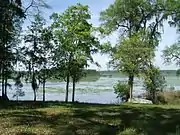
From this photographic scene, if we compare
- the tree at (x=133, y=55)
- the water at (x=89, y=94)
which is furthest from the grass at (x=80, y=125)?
the water at (x=89, y=94)

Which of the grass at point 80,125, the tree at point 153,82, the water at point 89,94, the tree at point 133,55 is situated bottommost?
the water at point 89,94

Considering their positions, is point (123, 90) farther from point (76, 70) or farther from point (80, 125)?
point (80, 125)

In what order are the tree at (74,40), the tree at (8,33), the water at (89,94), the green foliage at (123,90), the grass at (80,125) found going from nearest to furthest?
the grass at (80,125), the tree at (8,33), the tree at (74,40), the green foliage at (123,90), the water at (89,94)

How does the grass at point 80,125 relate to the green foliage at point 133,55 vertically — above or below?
below

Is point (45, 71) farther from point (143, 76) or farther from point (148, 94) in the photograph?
point (148, 94)

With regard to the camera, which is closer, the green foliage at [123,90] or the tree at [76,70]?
the tree at [76,70]

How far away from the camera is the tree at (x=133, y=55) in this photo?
4653 centimetres

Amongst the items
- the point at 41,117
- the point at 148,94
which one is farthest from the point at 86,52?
the point at 41,117

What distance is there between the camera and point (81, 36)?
42.8 m

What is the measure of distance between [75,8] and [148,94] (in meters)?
15.5

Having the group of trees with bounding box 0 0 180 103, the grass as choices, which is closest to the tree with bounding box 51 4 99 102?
the group of trees with bounding box 0 0 180 103

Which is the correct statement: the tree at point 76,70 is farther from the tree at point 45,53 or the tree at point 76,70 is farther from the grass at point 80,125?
the grass at point 80,125

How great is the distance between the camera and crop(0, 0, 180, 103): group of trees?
1501 inches

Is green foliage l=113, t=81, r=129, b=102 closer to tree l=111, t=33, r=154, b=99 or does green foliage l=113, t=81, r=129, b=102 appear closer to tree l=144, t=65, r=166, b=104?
tree l=144, t=65, r=166, b=104
